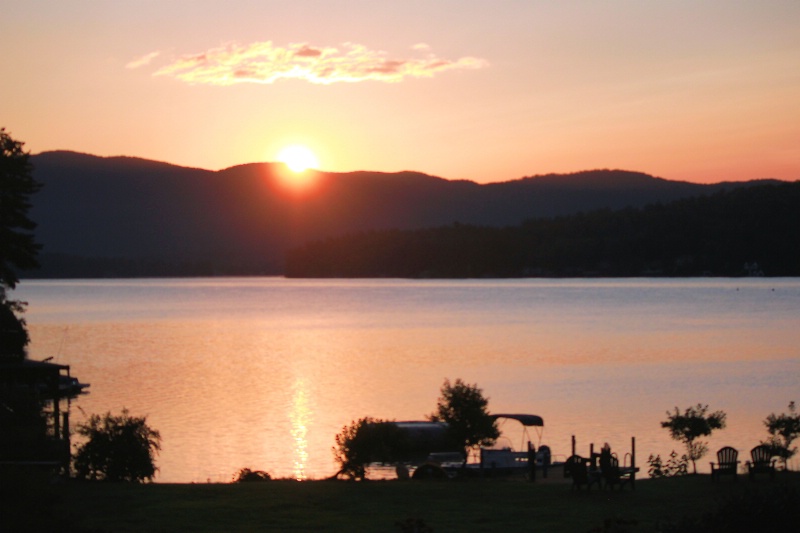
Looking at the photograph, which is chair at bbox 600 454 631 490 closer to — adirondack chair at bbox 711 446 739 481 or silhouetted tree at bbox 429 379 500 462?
adirondack chair at bbox 711 446 739 481

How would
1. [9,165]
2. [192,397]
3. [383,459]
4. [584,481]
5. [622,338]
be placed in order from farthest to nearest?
[622,338] < [192,397] < [9,165] < [383,459] < [584,481]

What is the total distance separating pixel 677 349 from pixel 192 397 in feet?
157

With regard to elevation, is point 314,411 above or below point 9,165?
below

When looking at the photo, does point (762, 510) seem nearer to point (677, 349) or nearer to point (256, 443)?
point (256, 443)

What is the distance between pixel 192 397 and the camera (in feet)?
192

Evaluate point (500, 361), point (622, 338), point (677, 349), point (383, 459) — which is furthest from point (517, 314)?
point (383, 459)

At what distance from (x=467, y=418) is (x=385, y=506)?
15.2 m

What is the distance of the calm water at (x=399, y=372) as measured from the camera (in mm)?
42781

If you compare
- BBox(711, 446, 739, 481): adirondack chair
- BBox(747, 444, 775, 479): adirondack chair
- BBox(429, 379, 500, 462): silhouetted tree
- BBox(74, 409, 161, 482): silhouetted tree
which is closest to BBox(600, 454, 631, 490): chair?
BBox(711, 446, 739, 481): adirondack chair

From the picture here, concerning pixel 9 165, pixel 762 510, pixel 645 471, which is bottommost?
pixel 645 471

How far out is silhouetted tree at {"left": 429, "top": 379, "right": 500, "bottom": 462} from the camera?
109ft

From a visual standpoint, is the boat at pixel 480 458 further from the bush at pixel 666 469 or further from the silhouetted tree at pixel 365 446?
the bush at pixel 666 469

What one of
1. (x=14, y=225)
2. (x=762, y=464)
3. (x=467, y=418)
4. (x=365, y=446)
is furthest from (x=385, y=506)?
(x=14, y=225)

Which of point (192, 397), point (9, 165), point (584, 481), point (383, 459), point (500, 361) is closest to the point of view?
point (584, 481)
